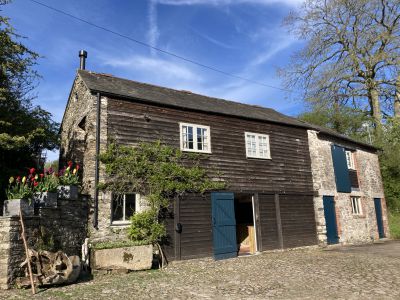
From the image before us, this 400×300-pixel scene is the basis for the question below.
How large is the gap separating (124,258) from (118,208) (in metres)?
2.05

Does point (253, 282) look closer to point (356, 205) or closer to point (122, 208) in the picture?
point (122, 208)

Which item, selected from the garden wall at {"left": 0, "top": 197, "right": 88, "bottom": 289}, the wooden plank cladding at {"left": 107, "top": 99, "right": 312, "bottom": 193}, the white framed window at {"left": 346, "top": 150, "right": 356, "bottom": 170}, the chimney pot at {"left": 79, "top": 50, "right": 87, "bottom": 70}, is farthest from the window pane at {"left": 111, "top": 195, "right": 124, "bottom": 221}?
the white framed window at {"left": 346, "top": 150, "right": 356, "bottom": 170}

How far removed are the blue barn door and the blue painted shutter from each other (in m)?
7.45

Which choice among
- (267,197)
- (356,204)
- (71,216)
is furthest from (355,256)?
(71,216)

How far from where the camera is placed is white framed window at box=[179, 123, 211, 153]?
12.9 metres

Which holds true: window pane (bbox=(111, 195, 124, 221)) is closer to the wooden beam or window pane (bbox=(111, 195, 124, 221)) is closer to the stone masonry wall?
the wooden beam

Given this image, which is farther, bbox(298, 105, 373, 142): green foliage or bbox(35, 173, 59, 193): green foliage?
bbox(298, 105, 373, 142): green foliage

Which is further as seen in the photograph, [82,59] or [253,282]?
[82,59]

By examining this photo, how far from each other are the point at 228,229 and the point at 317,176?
6.24 meters

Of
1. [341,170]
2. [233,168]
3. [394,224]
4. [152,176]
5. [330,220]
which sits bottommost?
[394,224]

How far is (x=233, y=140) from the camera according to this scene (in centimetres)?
1423

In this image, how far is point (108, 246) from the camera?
9.28m

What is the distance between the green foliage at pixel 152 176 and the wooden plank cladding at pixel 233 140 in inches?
19.2

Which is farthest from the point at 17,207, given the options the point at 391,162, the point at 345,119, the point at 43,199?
the point at 345,119
